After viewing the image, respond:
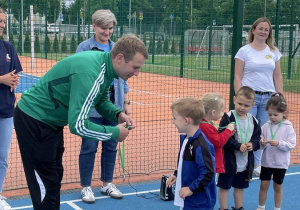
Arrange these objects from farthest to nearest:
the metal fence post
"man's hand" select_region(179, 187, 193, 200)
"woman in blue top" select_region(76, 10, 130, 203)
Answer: the metal fence post, "woman in blue top" select_region(76, 10, 130, 203), "man's hand" select_region(179, 187, 193, 200)

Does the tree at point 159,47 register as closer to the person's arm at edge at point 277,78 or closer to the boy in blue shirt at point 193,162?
the person's arm at edge at point 277,78

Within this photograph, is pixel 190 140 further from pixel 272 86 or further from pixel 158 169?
pixel 158 169

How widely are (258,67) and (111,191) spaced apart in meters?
2.26

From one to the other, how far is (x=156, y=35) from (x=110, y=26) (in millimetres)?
4281

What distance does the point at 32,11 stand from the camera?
7891 millimetres

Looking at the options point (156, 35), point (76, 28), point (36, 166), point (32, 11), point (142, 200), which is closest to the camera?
point (36, 166)

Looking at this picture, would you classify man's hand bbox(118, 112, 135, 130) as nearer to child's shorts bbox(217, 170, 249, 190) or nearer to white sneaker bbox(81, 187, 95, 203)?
child's shorts bbox(217, 170, 249, 190)

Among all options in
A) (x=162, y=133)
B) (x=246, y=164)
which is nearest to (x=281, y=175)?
(x=246, y=164)

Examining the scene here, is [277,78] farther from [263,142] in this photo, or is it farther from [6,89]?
[6,89]

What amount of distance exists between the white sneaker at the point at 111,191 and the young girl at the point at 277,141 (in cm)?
164

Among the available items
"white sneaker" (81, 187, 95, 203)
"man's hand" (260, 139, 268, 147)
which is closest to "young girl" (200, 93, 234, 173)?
"man's hand" (260, 139, 268, 147)

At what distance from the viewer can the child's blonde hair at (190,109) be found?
144 inches

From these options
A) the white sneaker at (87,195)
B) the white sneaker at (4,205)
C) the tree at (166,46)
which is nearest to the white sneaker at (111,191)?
the white sneaker at (87,195)

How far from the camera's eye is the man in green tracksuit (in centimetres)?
313
